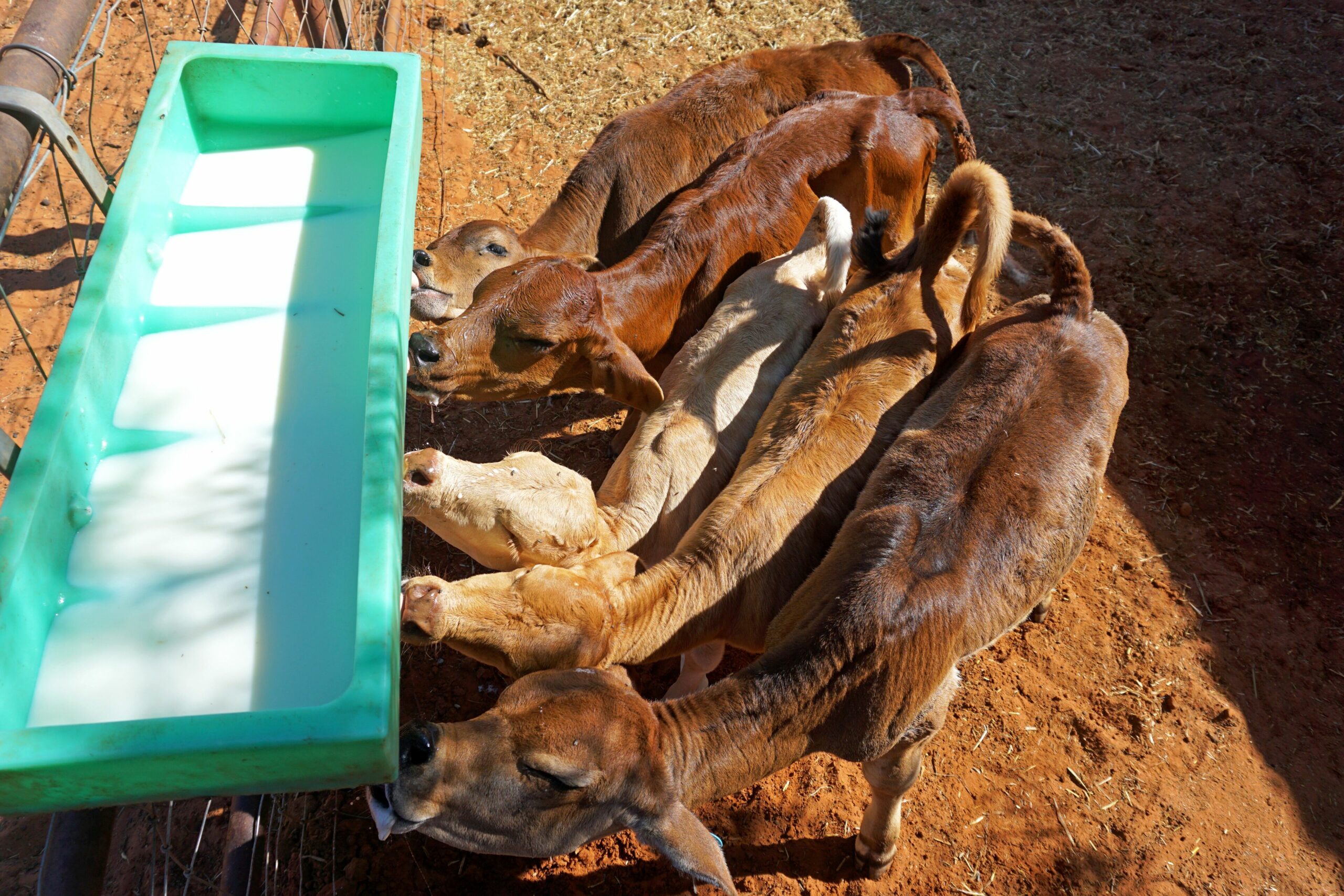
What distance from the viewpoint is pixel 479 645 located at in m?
3.41

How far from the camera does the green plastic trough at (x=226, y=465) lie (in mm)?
2223

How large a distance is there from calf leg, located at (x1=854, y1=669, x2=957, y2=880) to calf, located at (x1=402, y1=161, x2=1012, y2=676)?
77 cm

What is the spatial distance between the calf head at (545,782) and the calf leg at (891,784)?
1.06 m

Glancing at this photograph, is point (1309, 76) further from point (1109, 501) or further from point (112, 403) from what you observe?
point (112, 403)

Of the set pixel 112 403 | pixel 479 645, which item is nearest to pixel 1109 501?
pixel 479 645

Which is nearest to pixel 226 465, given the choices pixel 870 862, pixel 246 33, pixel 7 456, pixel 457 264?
pixel 7 456

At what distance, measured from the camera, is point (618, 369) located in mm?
4734

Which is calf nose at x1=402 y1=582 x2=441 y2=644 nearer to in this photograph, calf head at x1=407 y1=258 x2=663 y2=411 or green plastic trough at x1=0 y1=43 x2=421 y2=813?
green plastic trough at x1=0 y1=43 x2=421 y2=813

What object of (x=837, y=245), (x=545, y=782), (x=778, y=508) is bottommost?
(x=545, y=782)

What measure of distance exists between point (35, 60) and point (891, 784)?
4.21m

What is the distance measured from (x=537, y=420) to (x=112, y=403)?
3.11 metres

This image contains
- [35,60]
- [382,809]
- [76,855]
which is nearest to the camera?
[76,855]

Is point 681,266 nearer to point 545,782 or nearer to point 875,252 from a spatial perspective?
point 875,252

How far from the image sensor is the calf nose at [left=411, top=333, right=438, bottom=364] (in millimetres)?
4398
